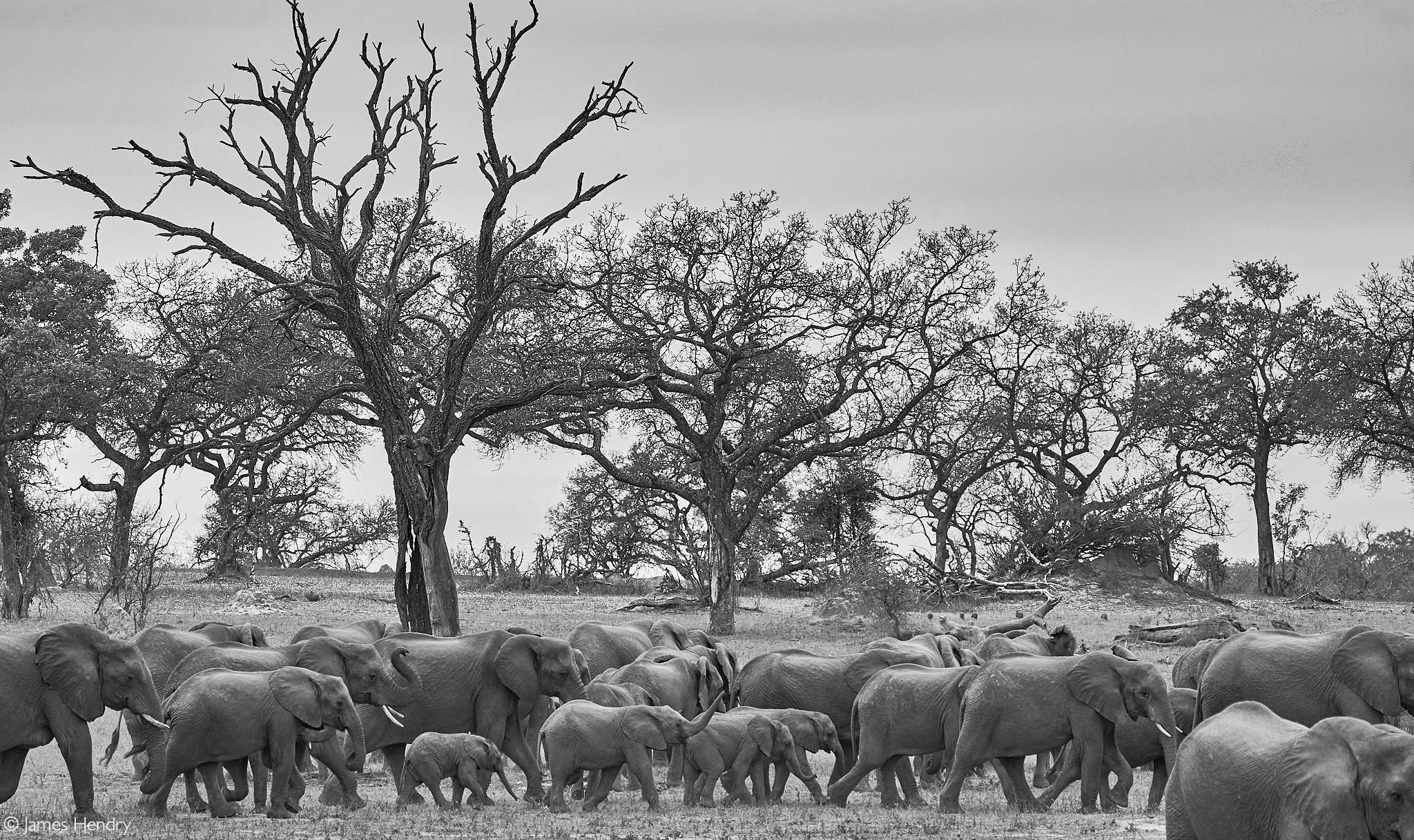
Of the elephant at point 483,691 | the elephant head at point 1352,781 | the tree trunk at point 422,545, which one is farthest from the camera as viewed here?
the tree trunk at point 422,545

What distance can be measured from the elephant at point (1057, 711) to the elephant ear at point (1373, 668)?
219 cm

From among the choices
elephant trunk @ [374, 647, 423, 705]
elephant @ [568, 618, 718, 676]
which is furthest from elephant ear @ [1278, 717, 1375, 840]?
elephant @ [568, 618, 718, 676]

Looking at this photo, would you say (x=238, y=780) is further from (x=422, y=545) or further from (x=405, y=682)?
(x=422, y=545)

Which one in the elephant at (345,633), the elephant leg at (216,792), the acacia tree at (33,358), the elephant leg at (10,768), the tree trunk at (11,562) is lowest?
the elephant leg at (216,792)

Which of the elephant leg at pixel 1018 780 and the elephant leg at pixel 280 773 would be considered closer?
the elephant leg at pixel 280 773

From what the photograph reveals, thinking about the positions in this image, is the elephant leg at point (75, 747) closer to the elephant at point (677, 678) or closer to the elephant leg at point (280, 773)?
the elephant leg at point (280, 773)

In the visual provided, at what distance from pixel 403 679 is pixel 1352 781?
11012mm

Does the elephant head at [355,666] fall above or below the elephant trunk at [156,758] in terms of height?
above

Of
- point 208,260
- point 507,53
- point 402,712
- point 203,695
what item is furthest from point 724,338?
point 203,695

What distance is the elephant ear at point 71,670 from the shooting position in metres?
13.6

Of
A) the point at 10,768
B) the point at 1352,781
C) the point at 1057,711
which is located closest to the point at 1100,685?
the point at 1057,711

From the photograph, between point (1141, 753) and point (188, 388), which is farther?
point (188, 388)

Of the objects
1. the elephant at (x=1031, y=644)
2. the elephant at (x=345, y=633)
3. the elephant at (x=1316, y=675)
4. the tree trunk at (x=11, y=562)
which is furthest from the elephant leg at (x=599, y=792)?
the tree trunk at (x=11, y=562)

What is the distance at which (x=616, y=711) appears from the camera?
15172 millimetres
